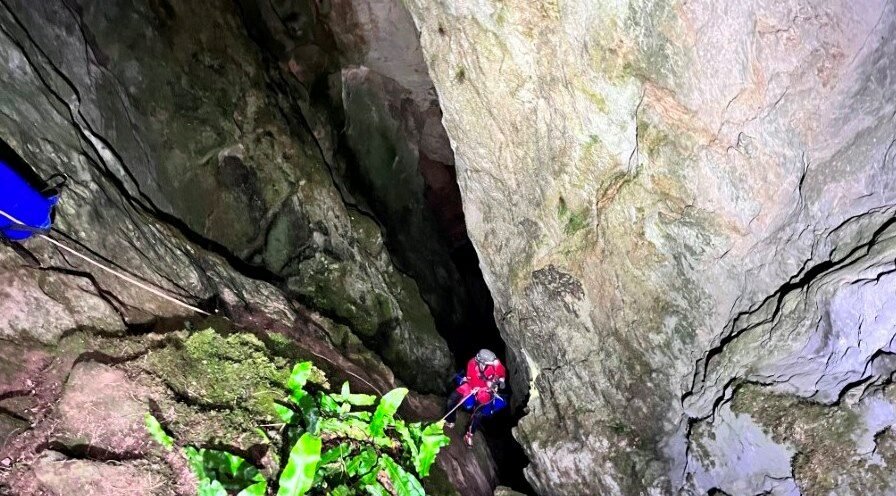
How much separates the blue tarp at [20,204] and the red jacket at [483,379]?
6257 mm

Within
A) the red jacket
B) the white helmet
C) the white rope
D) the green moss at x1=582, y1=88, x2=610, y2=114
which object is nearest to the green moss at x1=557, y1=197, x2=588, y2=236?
the green moss at x1=582, y1=88, x2=610, y2=114

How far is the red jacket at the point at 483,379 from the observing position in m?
8.41

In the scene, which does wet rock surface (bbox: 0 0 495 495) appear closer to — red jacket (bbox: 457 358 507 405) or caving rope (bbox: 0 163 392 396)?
caving rope (bbox: 0 163 392 396)

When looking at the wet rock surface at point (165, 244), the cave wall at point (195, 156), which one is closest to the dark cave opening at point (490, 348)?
the wet rock surface at point (165, 244)

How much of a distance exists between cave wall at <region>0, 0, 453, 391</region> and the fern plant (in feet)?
6.03

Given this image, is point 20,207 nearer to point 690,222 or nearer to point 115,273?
point 115,273

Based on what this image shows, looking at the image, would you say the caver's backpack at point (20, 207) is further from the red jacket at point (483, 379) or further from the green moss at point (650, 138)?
the red jacket at point (483, 379)

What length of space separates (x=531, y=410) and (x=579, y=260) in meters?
3.19

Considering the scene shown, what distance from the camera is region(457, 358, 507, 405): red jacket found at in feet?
27.6

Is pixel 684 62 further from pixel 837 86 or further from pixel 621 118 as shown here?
pixel 837 86

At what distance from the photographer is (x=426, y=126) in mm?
15008

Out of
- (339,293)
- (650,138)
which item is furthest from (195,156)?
(650,138)

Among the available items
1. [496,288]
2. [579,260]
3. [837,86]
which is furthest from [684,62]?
[496,288]

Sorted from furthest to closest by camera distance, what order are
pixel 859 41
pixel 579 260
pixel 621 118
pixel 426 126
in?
pixel 426 126, pixel 579 260, pixel 621 118, pixel 859 41
